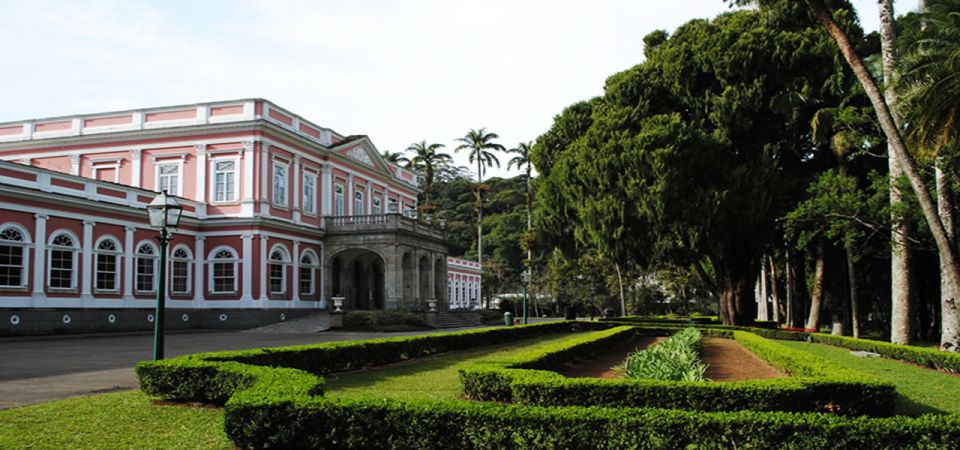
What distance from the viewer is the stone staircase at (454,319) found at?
35.7m

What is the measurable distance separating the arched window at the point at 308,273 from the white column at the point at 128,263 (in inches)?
346

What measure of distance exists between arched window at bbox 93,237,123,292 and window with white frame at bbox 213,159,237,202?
19.4ft

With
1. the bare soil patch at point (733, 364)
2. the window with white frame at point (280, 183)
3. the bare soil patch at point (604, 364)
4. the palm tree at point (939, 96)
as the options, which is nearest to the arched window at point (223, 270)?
the window with white frame at point (280, 183)

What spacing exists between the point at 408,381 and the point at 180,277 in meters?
24.6

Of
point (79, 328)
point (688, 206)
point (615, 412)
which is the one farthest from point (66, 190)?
point (615, 412)

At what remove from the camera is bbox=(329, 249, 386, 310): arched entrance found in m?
39.9

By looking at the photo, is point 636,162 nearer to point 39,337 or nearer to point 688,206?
point 688,206

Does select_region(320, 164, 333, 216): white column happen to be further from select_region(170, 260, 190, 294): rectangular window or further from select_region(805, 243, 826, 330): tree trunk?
select_region(805, 243, 826, 330): tree trunk

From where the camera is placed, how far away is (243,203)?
3347cm

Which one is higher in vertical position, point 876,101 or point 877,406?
point 876,101

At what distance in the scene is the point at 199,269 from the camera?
110 ft

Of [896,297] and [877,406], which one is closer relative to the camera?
[877,406]

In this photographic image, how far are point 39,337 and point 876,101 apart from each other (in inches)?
1056

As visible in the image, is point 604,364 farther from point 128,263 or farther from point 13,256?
point 128,263
